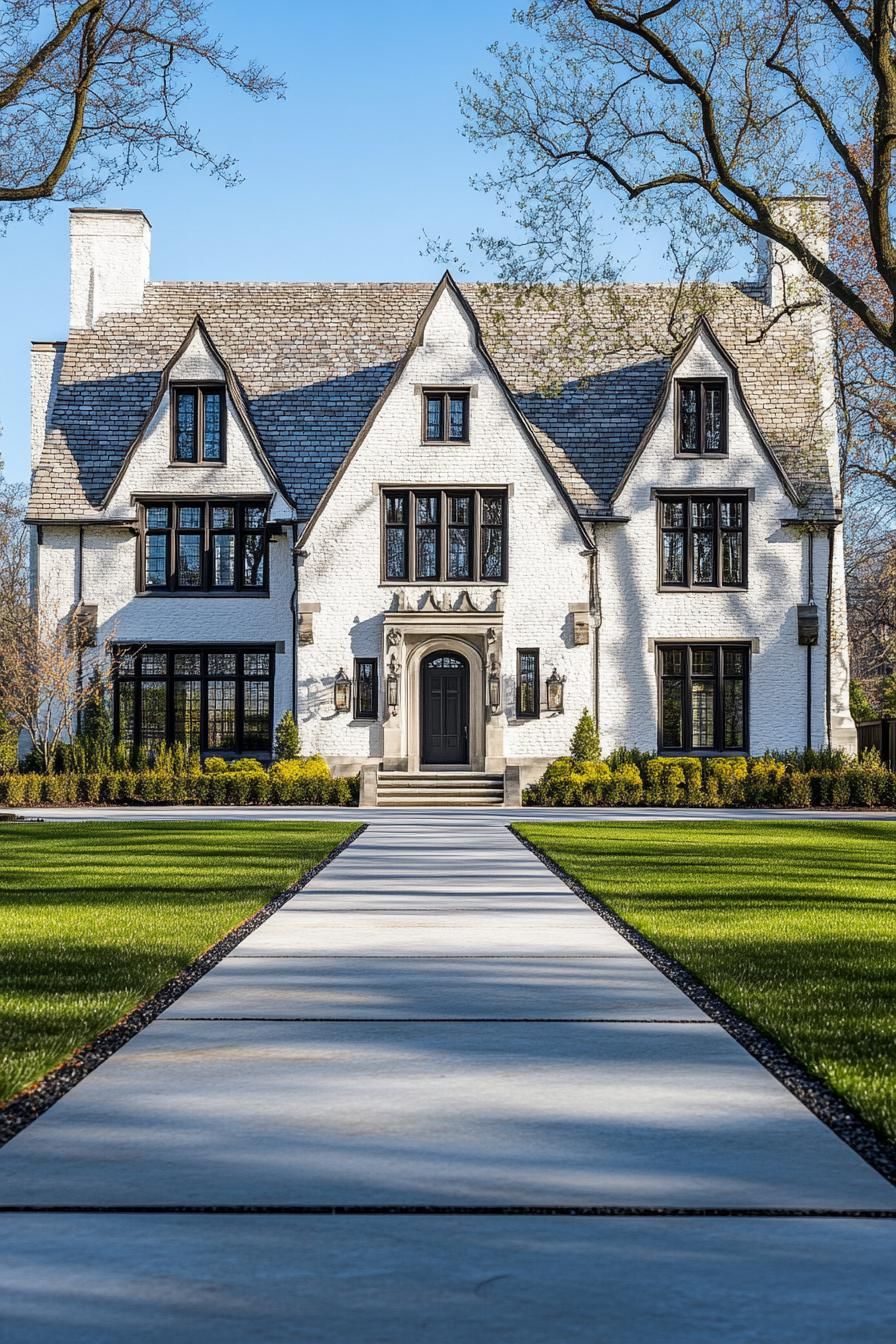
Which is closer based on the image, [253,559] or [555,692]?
[555,692]

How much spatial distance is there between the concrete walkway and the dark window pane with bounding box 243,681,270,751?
89.7 feet

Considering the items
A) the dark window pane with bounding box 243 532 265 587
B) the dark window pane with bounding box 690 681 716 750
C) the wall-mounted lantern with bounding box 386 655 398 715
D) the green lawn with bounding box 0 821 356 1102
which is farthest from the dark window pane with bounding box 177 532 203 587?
the green lawn with bounding box 0 821 356 1102

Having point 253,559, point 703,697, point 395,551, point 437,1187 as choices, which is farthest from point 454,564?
point 437,1187

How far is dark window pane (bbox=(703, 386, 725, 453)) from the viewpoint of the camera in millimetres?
34188

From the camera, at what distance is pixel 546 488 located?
110ft

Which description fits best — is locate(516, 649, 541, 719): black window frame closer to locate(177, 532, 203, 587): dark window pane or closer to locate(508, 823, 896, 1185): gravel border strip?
locate(177, 532, 203, 587): dark window pane

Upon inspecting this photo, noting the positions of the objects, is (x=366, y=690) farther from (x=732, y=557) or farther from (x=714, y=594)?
(x=732, y=557)

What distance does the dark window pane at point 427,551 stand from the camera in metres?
33.6

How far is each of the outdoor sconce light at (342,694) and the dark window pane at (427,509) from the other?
388 cm

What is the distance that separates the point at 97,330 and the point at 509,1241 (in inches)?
1433

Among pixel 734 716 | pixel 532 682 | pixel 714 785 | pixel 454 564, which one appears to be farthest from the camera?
pixel 734 716

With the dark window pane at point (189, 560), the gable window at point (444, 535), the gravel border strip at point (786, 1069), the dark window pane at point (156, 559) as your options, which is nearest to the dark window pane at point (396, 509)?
the gable window at point (444, 535)

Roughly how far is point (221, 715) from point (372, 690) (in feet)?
11.9

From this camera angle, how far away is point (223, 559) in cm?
3456
